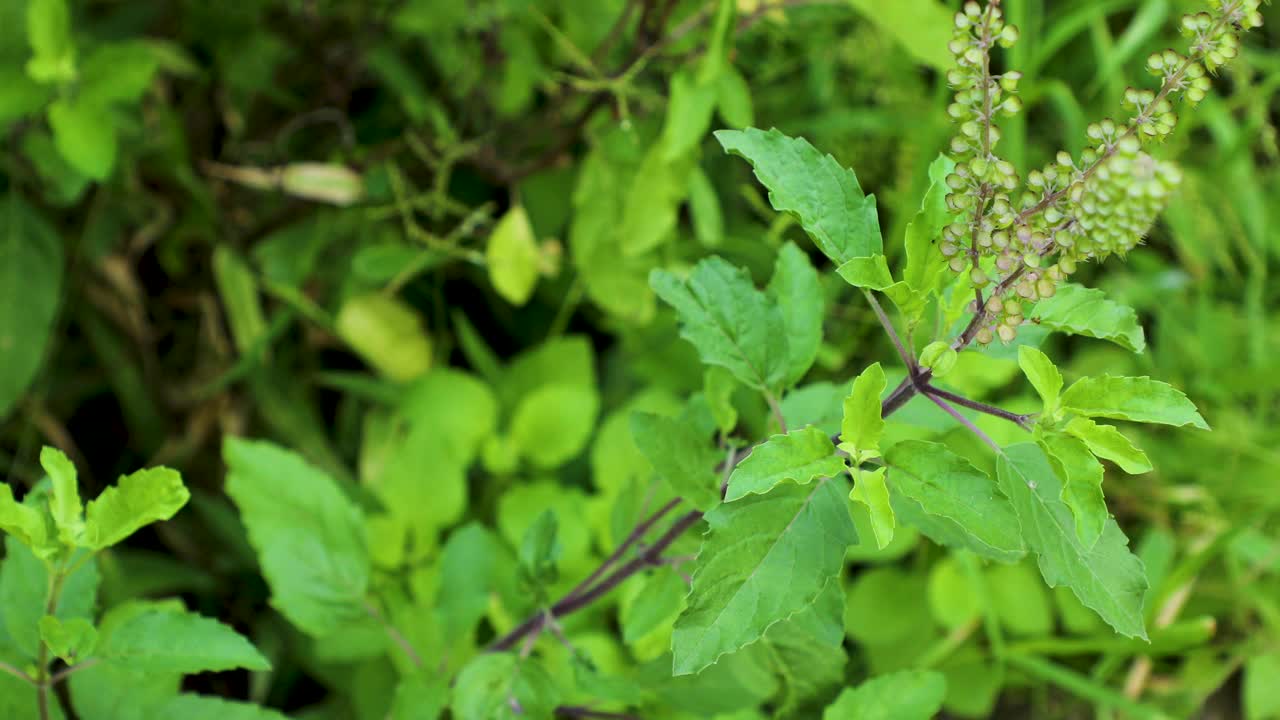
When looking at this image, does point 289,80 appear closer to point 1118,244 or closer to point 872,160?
point 872,160

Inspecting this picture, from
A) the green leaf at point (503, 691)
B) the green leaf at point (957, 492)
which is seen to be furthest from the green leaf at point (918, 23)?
the green leaf at point (503, 691)

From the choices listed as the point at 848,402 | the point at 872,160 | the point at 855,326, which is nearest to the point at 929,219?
the point at 848,402

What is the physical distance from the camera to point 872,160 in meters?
1.86

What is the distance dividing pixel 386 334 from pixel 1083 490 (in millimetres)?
1254

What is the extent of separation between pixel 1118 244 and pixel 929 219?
0.15 metres

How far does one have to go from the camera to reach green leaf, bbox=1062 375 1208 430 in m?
0.68

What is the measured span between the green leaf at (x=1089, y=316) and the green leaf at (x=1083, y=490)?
85 mm

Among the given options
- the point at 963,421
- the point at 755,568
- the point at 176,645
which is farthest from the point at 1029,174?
the point at 176,645

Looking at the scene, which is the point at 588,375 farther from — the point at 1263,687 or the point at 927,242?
the point at 1263,687

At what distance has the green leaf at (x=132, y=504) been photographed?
0.76 metres

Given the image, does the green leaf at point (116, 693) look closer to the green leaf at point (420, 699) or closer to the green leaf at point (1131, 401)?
the green leaf at point (420, 699)

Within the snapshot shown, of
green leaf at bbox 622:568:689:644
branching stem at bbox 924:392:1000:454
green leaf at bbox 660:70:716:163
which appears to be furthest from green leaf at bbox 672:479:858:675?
green leaf at bbox 660:70:716:163

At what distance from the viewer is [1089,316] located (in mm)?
710

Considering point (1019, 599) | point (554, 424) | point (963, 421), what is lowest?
point (1019, 599)
